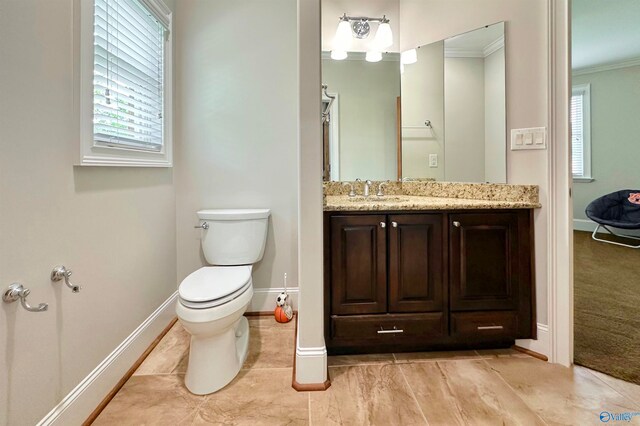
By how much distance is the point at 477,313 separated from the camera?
175cm

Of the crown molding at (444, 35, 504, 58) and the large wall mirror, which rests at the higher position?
the crown molding at (444, 35, 504, 58)

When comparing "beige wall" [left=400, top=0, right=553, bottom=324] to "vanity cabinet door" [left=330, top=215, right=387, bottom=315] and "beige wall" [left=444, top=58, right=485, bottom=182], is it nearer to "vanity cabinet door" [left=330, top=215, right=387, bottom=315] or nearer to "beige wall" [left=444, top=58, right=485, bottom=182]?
"beige wall" [left=444, top=58, right=485, bottom=182]

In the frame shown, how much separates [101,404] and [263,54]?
2262mm

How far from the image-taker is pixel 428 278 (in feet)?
5.67

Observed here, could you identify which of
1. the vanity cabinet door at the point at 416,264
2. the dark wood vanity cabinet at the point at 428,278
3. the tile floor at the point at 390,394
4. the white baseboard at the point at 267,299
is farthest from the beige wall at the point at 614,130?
the white baseboard at the point at 267,299

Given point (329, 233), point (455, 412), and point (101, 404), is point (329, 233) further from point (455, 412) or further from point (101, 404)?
point (101, 404)

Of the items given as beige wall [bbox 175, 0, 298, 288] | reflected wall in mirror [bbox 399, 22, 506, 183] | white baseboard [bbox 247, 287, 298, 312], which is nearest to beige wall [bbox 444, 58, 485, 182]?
reflected wall in mirror [bbox 399, 22, 506, 183]

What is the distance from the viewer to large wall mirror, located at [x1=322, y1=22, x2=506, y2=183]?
210 centimetres

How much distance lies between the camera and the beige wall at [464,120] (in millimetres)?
2041

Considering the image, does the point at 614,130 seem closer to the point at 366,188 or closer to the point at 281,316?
the point at 366,188

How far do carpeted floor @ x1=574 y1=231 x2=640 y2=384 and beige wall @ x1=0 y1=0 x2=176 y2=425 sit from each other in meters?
2.47

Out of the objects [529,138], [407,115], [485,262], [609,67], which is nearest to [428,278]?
[485,262]

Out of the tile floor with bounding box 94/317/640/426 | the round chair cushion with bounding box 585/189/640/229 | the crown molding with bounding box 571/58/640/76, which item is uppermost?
the crown molding with bounding box 571/58/640/76

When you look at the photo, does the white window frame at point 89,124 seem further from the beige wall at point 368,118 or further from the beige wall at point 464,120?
the beige wall at point 464,120
